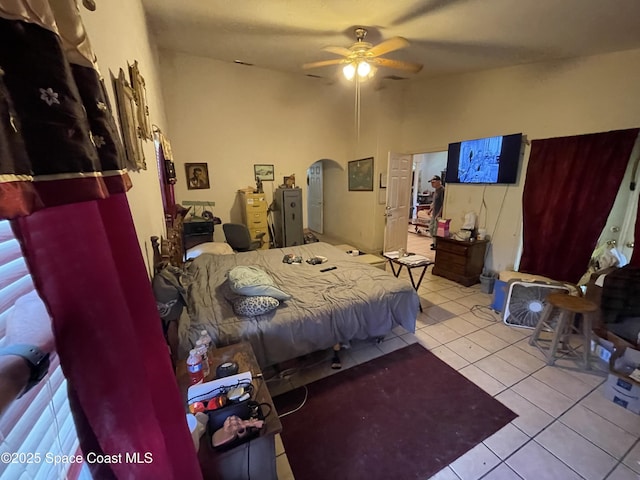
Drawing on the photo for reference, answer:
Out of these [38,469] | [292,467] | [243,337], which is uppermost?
[38,469]

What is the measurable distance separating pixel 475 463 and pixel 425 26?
354 centimetres

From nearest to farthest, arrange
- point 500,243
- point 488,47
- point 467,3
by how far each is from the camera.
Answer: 1. point 467,3
2. point 488,47
3. point 500,243

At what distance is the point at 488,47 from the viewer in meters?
2.85

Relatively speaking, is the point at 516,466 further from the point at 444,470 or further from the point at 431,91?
the point at 431,91

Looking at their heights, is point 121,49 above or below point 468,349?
above

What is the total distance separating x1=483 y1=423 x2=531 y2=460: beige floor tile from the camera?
1612 millimetres

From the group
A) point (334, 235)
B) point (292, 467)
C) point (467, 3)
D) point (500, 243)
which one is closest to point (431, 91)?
point (467, 3)

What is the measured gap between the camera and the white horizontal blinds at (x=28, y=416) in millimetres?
494

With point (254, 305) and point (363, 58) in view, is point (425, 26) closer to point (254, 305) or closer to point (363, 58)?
point (363, 58)

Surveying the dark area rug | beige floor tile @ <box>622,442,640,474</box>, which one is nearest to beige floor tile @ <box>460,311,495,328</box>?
the dark area rug

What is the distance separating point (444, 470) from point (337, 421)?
67cm


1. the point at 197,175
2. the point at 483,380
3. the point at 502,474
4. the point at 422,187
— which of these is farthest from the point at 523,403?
the point at 422,187

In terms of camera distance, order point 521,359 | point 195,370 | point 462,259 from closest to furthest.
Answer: point 195,370 < point 521,359 < point 462,259

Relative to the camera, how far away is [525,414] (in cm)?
185
